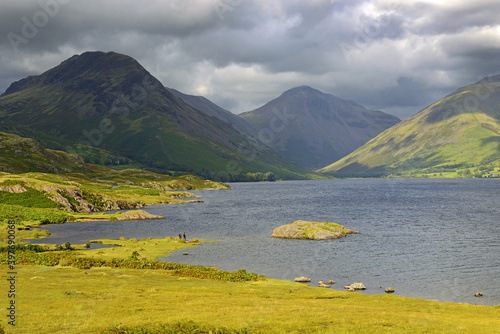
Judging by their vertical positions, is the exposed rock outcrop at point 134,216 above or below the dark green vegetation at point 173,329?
A: below

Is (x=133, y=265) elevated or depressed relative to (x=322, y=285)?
elevated

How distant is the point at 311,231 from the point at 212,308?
66.4 m

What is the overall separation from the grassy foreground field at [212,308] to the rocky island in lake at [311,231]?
4572 centimetres

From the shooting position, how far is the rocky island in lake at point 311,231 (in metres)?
97.1

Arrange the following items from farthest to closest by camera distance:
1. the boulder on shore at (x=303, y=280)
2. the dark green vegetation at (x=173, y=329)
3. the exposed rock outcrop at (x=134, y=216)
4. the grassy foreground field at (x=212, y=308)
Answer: the exposed rock outcrop at (x=134, y=216) → the boulder on shore at (x=303, y=280) → the grassy foreground field at (x=212, y=308) → the dark green vegetation at (x=173, y=329)

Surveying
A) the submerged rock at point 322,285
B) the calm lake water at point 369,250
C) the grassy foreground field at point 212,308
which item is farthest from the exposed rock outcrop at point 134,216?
the submerged rock at point 322,285

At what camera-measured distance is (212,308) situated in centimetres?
3538

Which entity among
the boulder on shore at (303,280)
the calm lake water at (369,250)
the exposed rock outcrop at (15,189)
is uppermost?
the exposed rock outcrop at (15,189)

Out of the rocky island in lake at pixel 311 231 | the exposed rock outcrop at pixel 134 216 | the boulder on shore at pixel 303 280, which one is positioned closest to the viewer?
the boulder on shore at pixel 303 280

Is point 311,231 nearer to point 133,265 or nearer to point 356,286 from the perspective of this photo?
point 356,286

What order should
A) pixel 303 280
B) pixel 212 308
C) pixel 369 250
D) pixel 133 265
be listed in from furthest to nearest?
pixel 369 250 → pixel 133 265 → pixel 303 280 → pixel 212 308

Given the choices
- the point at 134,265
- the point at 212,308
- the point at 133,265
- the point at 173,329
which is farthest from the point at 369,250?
the point at 173,329

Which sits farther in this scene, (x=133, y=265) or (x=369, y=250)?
(x=369, y=250)

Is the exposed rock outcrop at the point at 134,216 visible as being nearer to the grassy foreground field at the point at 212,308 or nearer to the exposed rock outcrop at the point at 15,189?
the exposed rock outcrop at the point at 15,189
